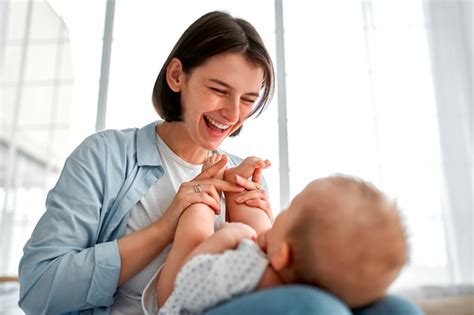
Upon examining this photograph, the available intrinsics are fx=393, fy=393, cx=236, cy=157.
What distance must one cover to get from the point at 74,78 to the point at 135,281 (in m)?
2.35

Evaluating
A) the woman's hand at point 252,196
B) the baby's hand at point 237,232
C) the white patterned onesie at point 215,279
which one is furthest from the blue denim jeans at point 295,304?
the woman's hand at point 252,196

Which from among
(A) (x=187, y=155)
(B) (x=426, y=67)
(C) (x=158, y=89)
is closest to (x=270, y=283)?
(A) (x=187, y=155)

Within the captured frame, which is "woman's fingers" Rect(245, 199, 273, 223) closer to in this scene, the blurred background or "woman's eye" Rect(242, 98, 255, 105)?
"woman's eye" Rect(242, 98, 255, 105)

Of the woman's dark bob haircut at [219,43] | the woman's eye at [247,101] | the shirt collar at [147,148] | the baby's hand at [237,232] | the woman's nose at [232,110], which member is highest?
the woman's dark bob haircut at [219,43]

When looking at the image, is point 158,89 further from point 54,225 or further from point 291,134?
point 291,134

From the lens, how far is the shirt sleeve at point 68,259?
2.94 feet

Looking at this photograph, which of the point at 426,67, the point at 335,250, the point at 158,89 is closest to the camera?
the point at 335,250

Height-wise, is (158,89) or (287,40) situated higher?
(287,40)

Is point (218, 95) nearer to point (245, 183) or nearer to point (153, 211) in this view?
point (245, 183)

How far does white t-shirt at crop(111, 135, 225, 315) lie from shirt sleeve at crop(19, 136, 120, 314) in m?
0.07

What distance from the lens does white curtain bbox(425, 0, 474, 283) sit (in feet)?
7.80

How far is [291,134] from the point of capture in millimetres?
2832

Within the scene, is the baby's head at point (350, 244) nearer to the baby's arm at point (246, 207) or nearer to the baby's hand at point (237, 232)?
the baby's hand at point (237, 232)

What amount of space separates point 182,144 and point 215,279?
64cm
